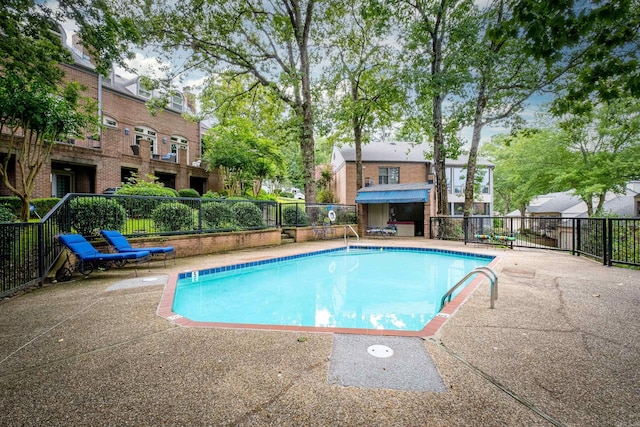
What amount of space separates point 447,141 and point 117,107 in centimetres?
2055

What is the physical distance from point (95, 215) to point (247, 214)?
5066 millimetres

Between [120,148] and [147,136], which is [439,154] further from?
[147,136]

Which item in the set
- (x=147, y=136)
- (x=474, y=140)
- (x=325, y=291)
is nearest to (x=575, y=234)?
(x=474, y=140)

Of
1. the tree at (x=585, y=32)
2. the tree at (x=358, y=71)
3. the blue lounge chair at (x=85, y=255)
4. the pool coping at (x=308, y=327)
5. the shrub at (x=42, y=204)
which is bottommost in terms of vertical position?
the pool coping at (x=308, y=327)

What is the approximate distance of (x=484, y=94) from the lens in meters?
15.5

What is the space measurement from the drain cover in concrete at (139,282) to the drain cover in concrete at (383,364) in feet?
14.1

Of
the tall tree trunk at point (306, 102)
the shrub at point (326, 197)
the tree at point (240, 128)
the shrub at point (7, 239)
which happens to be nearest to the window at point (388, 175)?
the shrub at point (326, 197)

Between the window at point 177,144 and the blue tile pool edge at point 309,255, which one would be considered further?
the window at point 177,144

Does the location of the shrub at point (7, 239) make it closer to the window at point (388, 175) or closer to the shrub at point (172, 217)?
the shrub at point (172, 217)

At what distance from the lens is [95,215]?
24.9ft

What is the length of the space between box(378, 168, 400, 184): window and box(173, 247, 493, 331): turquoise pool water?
15.3 meters

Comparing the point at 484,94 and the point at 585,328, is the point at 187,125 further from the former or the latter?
the point at 585,328

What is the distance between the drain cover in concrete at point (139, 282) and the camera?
5520 mm

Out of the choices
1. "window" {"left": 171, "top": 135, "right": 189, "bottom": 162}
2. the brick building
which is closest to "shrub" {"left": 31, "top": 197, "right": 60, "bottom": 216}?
"window" {"left": 171, "top": 135, "right": 189, "bottom": 162}
